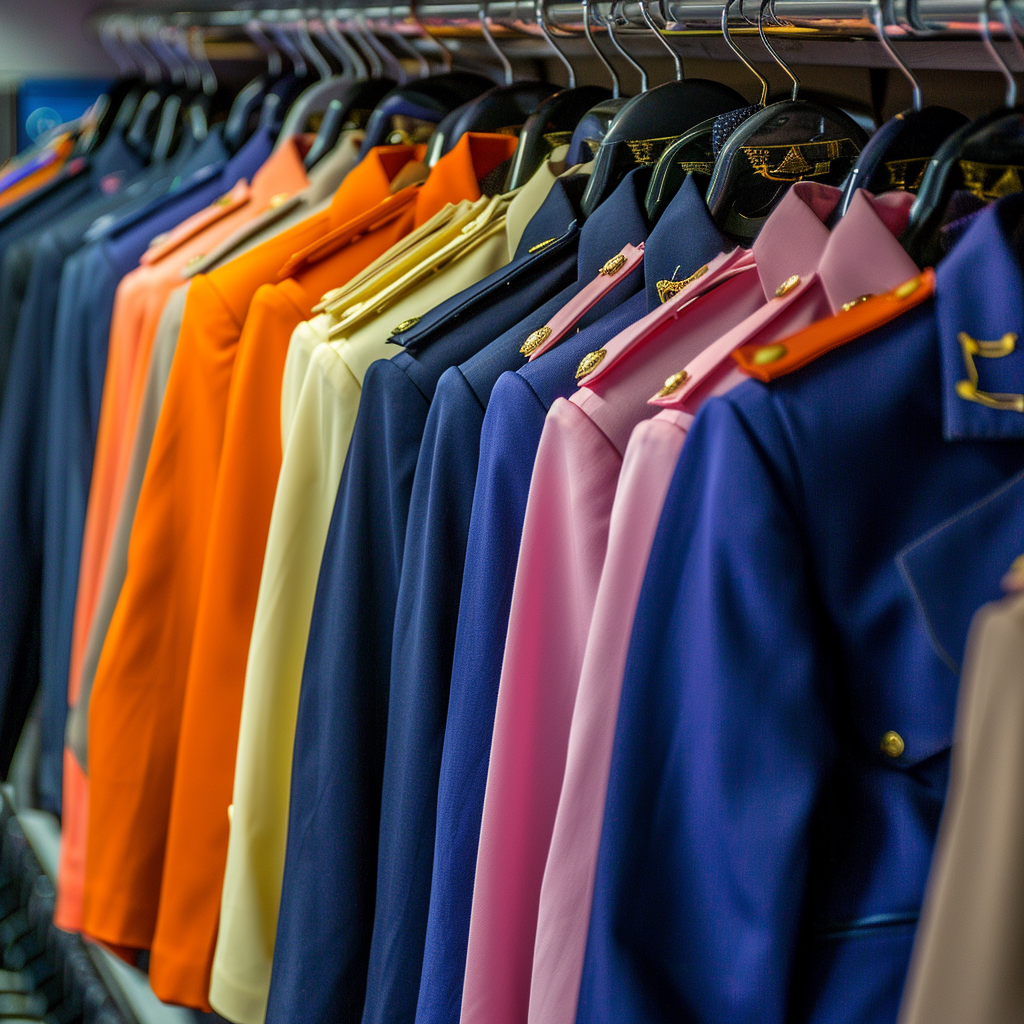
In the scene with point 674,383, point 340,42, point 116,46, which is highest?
point 116,46

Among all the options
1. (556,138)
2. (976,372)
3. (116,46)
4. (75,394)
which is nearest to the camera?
(976,372)

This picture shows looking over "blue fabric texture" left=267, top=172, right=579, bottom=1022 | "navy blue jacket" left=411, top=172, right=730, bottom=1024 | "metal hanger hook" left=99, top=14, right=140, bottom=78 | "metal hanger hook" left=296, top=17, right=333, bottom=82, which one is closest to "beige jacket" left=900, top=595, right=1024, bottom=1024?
"navy blue jacket" left=411, top=172, right=730, bottom=1024

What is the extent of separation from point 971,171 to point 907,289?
0.12m

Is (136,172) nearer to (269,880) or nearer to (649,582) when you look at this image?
(269,880)

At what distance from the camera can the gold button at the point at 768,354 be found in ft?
2.00

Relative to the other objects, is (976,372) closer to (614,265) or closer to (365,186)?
(614,265)

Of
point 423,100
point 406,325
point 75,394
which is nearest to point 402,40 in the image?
point 423,100

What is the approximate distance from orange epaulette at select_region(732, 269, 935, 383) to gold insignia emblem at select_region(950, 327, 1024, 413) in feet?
0.12

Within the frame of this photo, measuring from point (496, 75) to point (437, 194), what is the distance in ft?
2.34

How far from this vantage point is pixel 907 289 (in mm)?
631

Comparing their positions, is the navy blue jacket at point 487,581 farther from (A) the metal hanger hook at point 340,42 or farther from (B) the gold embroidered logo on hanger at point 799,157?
(A) the metal hanger hook at point 340,42

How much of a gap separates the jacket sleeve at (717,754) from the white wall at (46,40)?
81.6 inches

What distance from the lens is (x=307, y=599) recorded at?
104cm

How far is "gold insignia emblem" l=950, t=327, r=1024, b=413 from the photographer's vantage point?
596mm
